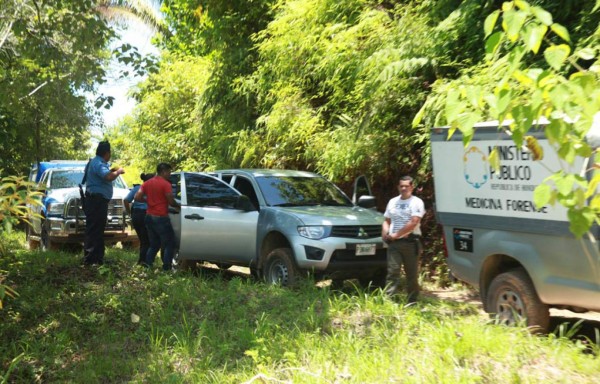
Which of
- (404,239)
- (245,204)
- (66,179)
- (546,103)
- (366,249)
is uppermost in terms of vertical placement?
(66,179)

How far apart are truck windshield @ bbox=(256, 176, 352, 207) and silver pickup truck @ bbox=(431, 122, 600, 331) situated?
259 cm

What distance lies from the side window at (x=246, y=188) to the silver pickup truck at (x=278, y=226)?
0.02 meters

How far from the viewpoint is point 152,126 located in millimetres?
23219

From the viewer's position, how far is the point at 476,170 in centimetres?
668

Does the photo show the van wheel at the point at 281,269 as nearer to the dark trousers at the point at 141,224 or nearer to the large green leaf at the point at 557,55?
the dark trousers at the point at 141,224

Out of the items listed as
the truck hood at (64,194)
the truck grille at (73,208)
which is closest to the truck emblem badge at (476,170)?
the truck grille at (73,208)

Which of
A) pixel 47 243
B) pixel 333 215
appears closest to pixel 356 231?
pixel 333 215

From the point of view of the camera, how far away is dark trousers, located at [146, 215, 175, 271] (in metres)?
9.72

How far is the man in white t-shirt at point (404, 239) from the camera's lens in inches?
297

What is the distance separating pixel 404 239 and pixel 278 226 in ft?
5.95

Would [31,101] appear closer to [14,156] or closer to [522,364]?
[14,156]

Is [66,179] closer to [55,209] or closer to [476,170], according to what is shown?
[55,209]

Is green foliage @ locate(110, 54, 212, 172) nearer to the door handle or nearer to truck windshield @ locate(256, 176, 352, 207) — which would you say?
the door handle

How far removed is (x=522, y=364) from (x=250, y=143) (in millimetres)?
10460
